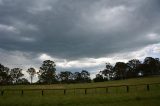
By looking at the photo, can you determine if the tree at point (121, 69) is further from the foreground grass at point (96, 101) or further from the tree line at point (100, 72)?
the foreground grass at point (96, 101)

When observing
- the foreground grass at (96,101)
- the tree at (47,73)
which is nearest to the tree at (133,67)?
the tree at (47,73)

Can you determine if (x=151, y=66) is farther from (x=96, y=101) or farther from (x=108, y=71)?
(x=96, y=101)

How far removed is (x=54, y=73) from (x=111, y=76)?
157 ft

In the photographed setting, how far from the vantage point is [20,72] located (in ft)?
598

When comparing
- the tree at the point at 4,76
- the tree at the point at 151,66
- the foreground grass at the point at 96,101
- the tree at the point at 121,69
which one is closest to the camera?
the foreground grass at the point at 96,101

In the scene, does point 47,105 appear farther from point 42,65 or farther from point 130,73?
point 130,73

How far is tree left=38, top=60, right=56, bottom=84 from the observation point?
535ft

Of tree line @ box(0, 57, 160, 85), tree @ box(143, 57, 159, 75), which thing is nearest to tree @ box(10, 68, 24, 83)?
tree line @ box(0, 57, 160, 85)

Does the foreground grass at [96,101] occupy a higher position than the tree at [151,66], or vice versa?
the tree at [151,66]

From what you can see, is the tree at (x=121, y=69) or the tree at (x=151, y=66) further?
the tree at (x=121, y=69)

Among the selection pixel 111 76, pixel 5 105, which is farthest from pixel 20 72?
pixel 5 105

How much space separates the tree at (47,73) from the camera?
16312 cm

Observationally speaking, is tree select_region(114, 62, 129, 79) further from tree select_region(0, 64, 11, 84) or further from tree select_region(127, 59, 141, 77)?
tree select_region(0, 64, 11, 84)

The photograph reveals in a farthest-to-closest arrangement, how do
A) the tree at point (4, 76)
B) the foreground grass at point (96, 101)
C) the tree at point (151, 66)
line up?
the tree at point (151, 66)
the tree at point (4, 76)
the foreground grass at point (96, 101)
